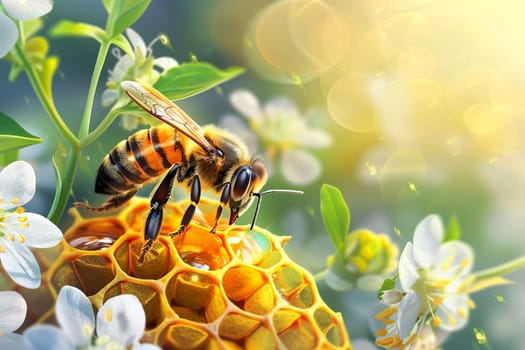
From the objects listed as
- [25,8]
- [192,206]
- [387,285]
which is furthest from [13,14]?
[387,285]

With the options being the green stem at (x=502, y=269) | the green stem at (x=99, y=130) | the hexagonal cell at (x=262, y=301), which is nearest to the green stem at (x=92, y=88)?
the green stem at (x=99, y=130)

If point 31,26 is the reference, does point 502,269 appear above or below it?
below

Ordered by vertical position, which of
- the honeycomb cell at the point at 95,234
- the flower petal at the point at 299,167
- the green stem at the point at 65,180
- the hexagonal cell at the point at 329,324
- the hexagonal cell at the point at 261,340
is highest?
the green stem at the point at 65,180

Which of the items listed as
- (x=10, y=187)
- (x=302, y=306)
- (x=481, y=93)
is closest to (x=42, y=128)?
(x=10, y=187)

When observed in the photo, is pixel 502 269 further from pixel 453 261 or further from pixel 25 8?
pixel 25 8

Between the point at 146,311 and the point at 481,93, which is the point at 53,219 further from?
the point at 481,93

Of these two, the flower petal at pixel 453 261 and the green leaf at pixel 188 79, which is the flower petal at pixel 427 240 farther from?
the green leaf at pixel 188 79

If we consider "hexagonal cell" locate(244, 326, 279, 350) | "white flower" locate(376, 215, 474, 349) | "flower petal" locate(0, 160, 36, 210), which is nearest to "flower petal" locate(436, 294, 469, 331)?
"white flower" locate(376, 215, 474, 349)
